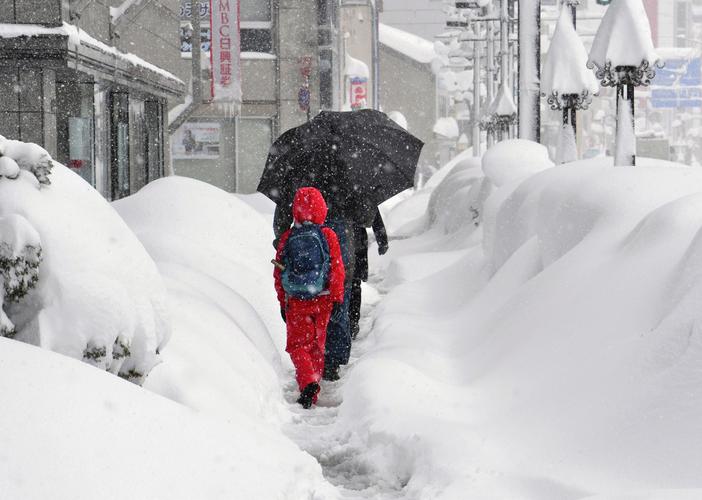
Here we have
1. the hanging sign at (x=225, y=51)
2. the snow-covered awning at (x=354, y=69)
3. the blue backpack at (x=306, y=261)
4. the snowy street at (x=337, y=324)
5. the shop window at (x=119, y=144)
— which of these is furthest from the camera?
the snow-covered awning at (x=354, y=69)

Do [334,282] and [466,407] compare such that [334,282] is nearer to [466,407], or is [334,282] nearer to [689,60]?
[466,407]

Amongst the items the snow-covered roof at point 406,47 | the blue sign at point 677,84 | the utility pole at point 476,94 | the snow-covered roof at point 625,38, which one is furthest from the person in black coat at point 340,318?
the blue sign at point 677,84

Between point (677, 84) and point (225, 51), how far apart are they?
171 ft

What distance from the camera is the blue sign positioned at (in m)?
71.0

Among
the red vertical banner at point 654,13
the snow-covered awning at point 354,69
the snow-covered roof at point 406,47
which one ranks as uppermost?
the red vertical banner at point 654,13

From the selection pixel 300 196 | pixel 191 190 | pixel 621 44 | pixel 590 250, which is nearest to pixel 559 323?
pixel 590 250

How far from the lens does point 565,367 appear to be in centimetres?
579

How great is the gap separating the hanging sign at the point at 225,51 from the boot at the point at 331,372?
18.5m

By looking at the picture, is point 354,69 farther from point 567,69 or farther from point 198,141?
point 567,69

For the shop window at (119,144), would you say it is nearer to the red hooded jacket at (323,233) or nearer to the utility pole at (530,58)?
the utility pole at (530,58)

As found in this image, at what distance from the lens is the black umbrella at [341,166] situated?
27.3ft

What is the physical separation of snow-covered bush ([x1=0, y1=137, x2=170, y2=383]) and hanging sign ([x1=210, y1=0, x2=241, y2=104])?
20.8 meters

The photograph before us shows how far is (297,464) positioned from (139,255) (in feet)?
4.23

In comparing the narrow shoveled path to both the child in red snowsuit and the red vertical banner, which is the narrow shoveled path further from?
the red vertical banner
